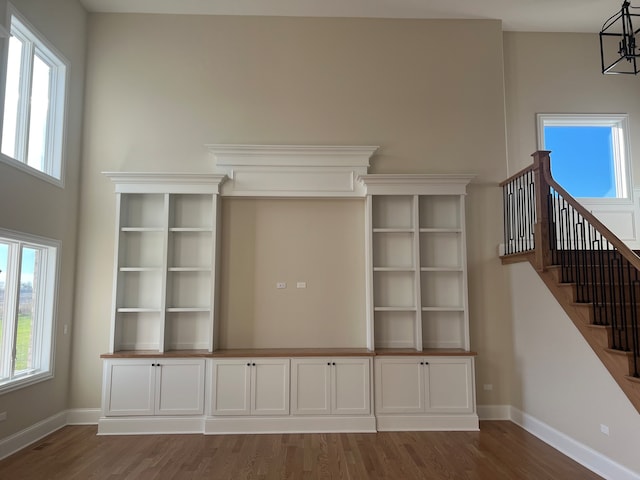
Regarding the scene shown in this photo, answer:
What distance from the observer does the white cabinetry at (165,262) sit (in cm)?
486

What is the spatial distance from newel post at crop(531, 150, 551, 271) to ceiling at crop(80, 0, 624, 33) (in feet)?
7.41

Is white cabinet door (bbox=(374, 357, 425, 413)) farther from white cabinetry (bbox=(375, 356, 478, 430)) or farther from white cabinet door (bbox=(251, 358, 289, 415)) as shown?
white cabinet door (bbox=(251, 358, 289, 415))

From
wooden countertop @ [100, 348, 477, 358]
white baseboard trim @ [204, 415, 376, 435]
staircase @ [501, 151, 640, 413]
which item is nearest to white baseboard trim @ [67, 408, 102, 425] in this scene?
wooden countertop @ [100, 348, 477, 358]

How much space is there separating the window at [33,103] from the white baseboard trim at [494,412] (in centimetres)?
553

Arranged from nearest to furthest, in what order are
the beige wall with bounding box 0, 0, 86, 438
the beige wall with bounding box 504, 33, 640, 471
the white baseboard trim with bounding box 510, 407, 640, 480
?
the white baseboard trim with bounding box 510, 407, 640, 480, the beige wall with bounding box 504, 33, 640, 471, the beige wall with bounding box 0, 0, 86, 438

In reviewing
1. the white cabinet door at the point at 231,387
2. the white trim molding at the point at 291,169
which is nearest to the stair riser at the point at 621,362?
the white trim molding at the point at 291,169

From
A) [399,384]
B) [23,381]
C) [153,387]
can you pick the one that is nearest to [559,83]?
[399,384]

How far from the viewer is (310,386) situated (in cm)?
466

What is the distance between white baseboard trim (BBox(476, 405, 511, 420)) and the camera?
5.04 meters

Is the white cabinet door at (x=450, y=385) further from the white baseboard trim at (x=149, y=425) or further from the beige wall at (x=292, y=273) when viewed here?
the white baseboard trim at (x=149, y=425)

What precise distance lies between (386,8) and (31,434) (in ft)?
20.4

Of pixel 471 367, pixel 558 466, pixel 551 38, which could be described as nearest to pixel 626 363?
pixel 558 466

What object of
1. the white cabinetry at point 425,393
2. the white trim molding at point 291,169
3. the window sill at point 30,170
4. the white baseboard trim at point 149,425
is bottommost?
the white baseboard trim at point 149,425

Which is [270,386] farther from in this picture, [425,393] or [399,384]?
[425,393]
